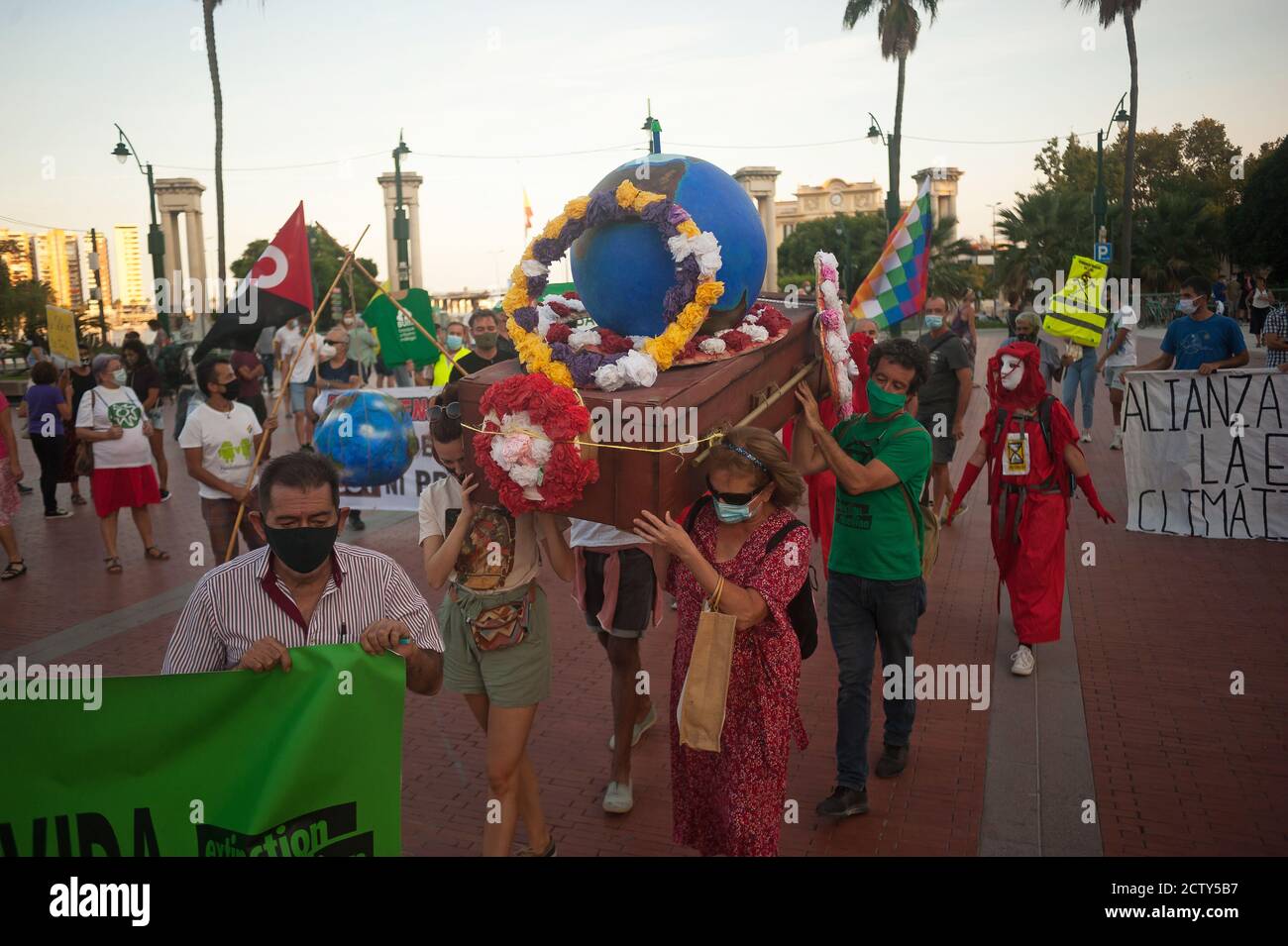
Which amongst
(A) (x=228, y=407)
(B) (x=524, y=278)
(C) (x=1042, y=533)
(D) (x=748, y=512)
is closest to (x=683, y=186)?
(B) (x=524, y=278)

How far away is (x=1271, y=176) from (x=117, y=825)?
44.8 meters

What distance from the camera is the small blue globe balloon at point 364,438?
20.1 ft

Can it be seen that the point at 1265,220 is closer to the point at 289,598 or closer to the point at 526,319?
the point at 526,319

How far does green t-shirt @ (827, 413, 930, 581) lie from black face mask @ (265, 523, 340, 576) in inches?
96.3

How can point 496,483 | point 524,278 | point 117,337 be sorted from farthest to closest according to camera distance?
point 117,337, point 524,278, point 496,483

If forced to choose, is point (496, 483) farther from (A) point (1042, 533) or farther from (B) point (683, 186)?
(A) point (1042, 533)

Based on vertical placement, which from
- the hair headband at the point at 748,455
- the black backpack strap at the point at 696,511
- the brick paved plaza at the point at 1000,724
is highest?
the hair headband at the point at 748,455

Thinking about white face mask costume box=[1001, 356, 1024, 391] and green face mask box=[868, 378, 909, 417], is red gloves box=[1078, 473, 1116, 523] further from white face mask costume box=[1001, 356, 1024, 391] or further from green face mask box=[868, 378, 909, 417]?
green face mask box=[868, 378, 909, 417]

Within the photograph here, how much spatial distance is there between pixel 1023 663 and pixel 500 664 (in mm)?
3685

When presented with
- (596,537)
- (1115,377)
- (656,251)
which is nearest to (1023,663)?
(596,537)

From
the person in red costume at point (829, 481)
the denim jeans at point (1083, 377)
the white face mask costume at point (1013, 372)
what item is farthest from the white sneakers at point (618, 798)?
the denim jeans at point (1083, 377)

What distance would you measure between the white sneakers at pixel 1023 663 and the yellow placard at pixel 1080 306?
677cm

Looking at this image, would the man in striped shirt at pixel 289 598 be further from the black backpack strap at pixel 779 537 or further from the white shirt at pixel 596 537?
the white shirt at pixel 596 537

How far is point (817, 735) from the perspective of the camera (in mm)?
5504
